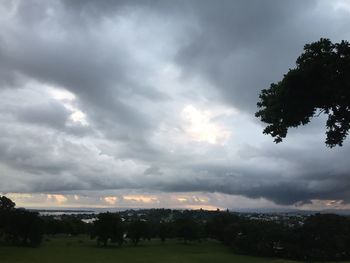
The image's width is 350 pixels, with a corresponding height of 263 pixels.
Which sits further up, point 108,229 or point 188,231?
point 108,229

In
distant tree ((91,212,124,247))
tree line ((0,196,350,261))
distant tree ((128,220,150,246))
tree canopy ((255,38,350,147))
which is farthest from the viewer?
distant tree ((128,220,150,246))

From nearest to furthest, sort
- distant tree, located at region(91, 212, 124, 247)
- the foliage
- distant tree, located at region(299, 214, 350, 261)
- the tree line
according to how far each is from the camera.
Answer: distant tree, located at region(299, 214, 350, 261), the tree line, the foliage, distant tree, located at region(91, 212, 124, 247)

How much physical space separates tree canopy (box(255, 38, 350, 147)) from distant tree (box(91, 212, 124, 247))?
119 m

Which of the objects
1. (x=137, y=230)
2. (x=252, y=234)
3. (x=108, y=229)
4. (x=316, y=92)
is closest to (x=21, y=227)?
(x=108, y=229)

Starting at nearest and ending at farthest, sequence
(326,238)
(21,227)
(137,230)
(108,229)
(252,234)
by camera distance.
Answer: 1. (326,238)
2. (21,227)
3. (252,234)
4. (108,229)
5. (137,230)

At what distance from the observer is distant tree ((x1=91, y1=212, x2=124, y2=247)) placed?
13788 centimetres

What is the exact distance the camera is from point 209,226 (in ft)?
537

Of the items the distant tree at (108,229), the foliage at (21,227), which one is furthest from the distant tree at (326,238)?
the foliage at (21,227)

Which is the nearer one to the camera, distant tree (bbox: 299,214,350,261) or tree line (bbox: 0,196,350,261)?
distant tree (bbox: 299,214,350,261)

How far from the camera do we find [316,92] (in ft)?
76.9

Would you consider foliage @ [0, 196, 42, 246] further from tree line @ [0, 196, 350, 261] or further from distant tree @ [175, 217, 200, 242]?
distant tree @ [175, 217, 200, 242]

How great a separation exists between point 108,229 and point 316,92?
12109cm

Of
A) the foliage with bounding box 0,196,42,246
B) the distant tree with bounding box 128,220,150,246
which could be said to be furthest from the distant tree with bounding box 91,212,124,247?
the foliage with bounding box 0,196,42,246

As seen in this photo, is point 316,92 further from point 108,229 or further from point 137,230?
point 137,230
